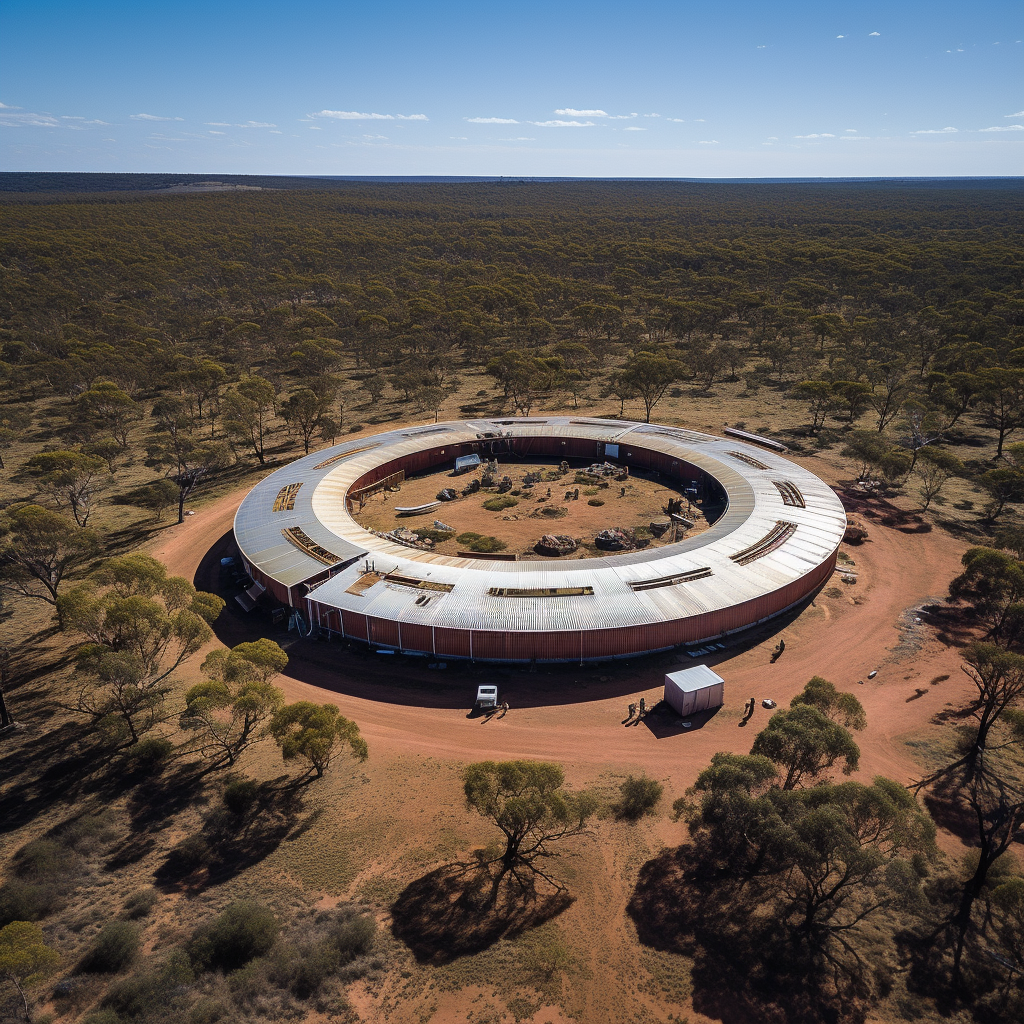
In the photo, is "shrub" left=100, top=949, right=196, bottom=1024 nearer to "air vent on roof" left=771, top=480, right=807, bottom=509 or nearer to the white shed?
the white shed

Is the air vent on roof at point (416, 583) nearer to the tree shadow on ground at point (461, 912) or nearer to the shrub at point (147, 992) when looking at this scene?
the tree shadow on ground at point (461, 912)

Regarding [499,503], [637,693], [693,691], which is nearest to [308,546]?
[499,503]

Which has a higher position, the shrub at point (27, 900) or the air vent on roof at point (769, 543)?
the air vent on roof at point (769, 543)

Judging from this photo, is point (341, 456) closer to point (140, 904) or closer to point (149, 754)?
point (149, 754)

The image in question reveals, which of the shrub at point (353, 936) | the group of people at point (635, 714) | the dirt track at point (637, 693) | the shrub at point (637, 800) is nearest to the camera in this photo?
the shrub at point (353, 936)

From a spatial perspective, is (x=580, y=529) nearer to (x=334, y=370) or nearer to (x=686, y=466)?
(x=686, y=466)

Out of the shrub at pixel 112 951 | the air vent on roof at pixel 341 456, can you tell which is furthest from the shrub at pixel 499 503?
the shrub at pixel 112 951

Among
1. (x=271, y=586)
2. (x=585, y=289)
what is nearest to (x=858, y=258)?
(x=585, y=289)
